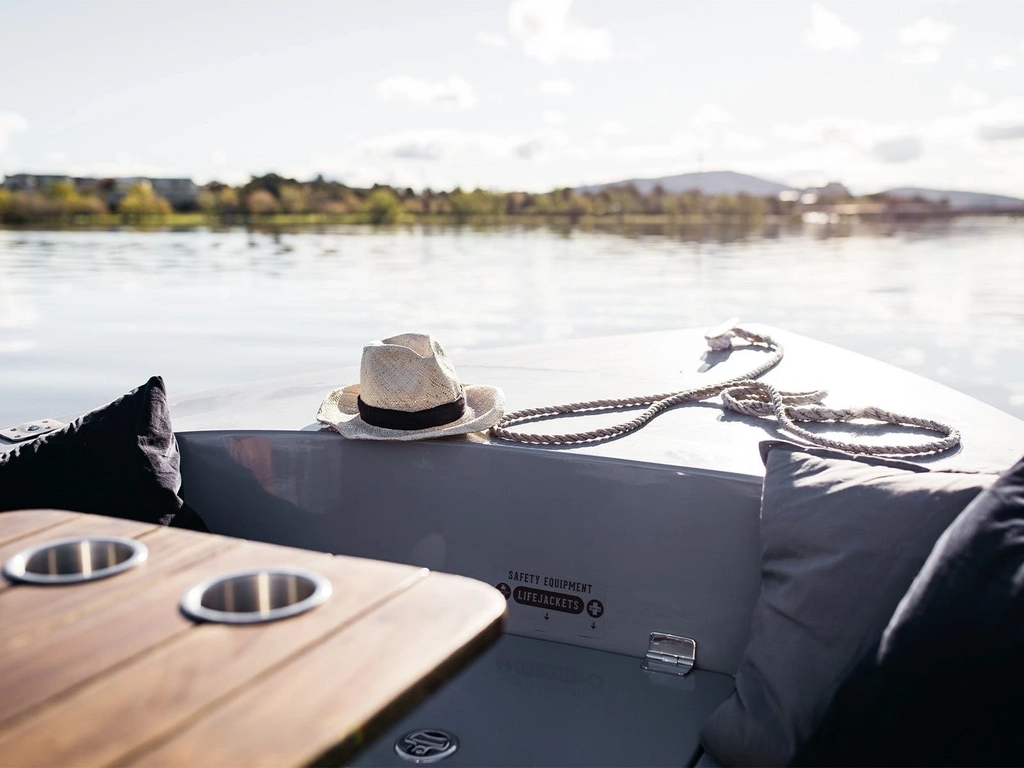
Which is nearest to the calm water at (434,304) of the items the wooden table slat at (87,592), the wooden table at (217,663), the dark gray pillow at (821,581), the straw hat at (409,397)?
the straw hat at (409,397)

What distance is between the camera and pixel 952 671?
A: 88 centimetres

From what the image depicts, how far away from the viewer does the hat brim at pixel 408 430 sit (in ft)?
5.37

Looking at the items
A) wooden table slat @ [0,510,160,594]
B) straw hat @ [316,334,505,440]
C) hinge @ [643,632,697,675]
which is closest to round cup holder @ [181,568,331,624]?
wooden table slat @ [0,510,160,594]

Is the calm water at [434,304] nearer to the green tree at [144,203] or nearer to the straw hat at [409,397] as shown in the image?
the straw hat at [409,397]

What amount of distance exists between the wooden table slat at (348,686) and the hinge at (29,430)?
1239mm

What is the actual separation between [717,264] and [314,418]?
14.9 m

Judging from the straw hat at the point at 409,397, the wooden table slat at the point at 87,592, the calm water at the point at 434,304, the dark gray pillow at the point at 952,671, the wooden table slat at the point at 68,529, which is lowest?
the calm water at the point at 434,304

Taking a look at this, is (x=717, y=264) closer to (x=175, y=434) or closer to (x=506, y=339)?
(x=506, y=339)

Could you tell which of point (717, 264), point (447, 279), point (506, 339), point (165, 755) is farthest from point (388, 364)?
point (717, 264)

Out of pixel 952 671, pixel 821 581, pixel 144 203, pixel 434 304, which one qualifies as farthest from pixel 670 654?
pixel 144 203

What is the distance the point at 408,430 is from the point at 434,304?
8.98 metres

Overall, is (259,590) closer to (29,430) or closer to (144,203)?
(29,430)

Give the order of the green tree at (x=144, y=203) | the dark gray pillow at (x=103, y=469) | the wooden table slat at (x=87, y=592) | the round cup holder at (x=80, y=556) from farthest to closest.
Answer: the green tree at (x=144, y=203) < the dark gray pillow at (x=103, y=469) < the round cup holder at (x=80, y=556) < the wooden table slat at (x=87, y=592)

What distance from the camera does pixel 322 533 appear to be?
1759mm
